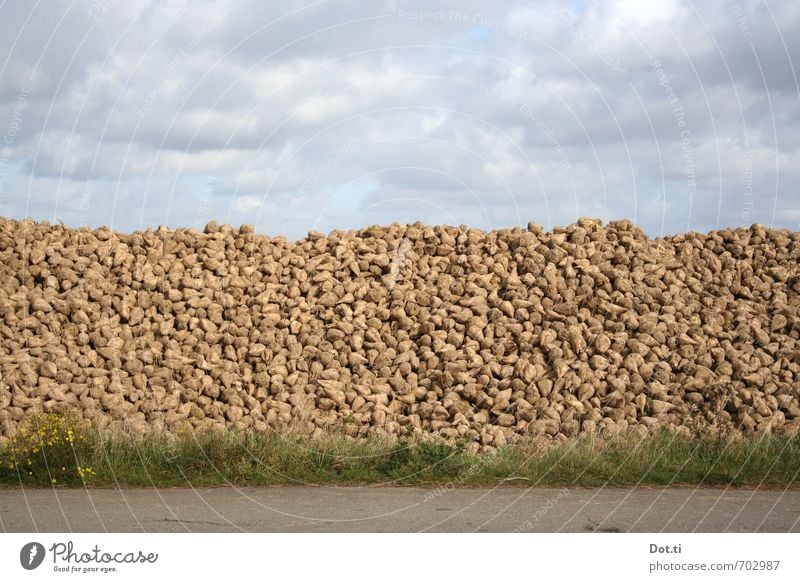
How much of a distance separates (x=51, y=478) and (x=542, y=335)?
7118mm

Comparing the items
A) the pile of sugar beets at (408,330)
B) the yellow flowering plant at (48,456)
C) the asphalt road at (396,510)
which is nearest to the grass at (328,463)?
the yellow flowering plant at (48,456)

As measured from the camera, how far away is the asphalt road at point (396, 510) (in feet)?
25.3

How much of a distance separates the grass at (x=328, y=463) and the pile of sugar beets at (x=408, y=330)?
3.40 feet

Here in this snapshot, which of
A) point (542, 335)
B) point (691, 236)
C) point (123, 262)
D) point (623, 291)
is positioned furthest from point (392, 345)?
point (691, 236)

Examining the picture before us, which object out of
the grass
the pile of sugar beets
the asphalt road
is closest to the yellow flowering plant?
the grass

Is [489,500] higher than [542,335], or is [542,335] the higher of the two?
[542,335]

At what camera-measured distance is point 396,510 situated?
329 inches

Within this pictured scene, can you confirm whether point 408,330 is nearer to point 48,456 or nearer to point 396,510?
point 396,510

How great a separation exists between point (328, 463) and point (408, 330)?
4183 millimetres

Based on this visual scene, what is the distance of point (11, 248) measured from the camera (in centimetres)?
1532

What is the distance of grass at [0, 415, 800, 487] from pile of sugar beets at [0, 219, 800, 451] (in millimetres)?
1036

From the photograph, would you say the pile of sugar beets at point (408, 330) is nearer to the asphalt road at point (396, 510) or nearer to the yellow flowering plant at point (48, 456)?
the yellow flowering plant at point (48, 456)

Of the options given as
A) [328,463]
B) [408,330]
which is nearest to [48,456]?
[328,463]

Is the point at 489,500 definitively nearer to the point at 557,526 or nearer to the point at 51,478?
the point at 557,526
